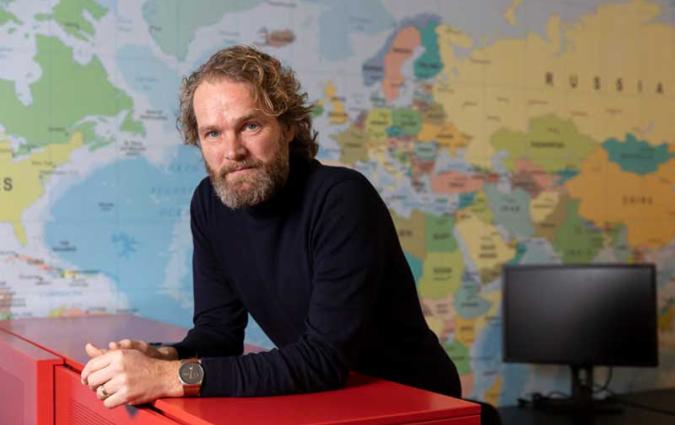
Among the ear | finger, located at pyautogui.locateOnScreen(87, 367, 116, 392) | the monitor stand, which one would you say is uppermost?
the ear

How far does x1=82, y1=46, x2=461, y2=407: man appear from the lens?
1462 mm

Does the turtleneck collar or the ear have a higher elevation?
the ear

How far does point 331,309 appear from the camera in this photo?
152 cm

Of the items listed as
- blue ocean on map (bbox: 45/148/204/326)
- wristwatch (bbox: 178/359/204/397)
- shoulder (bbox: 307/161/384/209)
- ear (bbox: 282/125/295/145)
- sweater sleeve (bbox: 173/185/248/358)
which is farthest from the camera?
blue ocean on map (bbox: 45/148/204/326)

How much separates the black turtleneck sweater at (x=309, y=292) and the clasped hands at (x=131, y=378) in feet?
0.19

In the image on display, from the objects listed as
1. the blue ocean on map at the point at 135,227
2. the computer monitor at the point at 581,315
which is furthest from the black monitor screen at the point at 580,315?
the blue ocean on map at the point at 135,227

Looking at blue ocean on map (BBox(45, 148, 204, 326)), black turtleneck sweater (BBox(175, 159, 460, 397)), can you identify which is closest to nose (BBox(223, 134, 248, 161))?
Result: black turtleneck sweater (BBox(175, 159, 460, 397))

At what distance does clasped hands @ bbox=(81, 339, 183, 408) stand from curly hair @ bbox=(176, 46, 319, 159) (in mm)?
491

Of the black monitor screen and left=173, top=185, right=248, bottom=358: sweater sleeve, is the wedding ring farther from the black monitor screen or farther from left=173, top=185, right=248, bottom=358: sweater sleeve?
the black monitor screen

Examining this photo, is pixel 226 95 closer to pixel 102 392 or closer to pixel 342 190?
pixel 342 190

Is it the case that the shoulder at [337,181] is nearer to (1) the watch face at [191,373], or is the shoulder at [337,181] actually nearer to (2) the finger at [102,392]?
(1) the watch face at [191,373]

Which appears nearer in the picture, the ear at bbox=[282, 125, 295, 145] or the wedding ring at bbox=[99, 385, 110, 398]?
the wedding ring at bbox=[99, 385, 110, 398]

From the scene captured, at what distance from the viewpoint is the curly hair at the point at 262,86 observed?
5.47ft

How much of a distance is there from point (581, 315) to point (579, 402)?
288mm
